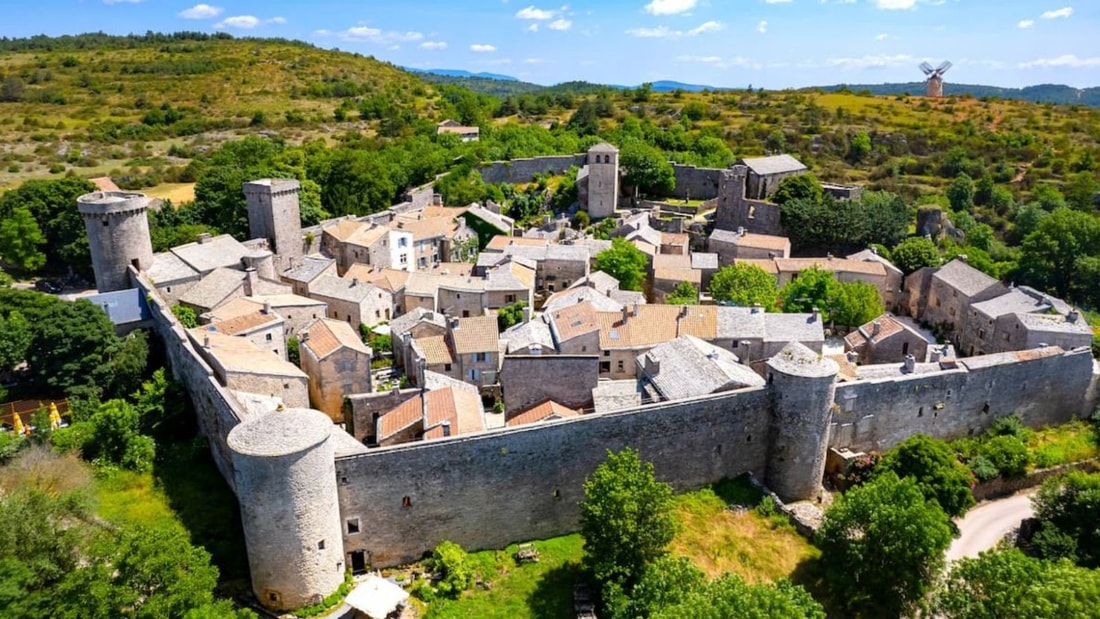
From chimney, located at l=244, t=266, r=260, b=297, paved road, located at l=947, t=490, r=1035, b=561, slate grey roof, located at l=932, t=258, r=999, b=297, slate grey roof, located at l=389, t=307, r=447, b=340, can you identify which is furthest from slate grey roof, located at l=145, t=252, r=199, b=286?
slate grey roof, located at l=932, t=258, r=999, b=297

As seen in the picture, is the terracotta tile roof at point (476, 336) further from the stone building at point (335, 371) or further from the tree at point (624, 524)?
the tree at point (624, 524)

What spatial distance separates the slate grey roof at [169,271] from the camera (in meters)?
41.4

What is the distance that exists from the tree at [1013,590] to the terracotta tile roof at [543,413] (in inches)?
542

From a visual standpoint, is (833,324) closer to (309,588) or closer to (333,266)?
(333,266)

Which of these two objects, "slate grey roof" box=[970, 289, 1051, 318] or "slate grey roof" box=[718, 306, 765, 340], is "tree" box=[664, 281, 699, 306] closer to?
"slate grey roof" box=[718, 306, 765, 340]

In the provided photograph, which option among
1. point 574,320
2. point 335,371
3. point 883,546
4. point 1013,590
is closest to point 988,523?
point 883,546

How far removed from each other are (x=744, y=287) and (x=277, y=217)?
3129 centimetres

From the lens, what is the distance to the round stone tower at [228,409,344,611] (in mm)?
21703

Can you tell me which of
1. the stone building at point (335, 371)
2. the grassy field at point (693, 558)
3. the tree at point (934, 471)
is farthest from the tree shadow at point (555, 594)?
the stone building at point (335, 371)

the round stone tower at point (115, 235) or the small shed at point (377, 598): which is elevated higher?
the round stone tower at point (115, 235)

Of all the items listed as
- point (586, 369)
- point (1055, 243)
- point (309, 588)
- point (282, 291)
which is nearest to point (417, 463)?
point (309, 588)

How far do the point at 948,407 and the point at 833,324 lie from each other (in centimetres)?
1397

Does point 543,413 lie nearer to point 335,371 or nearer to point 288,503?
point 335,371

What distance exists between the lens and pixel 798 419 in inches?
1136
